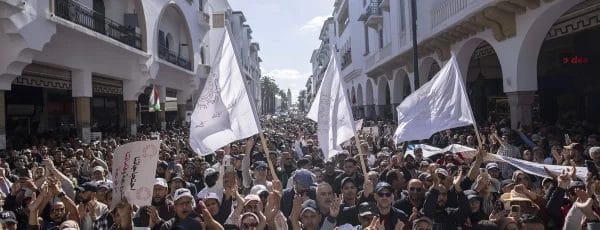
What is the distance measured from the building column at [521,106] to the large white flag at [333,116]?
20.6ft

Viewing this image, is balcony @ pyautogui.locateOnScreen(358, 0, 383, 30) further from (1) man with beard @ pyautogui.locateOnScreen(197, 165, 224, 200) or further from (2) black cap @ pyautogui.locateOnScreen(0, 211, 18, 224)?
(2) black cap @ pyautogui.locateOnScreen(0, 211, 18, 224)

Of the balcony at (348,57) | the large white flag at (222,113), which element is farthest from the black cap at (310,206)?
the balcony at (348,57)

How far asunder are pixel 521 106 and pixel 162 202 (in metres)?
9.15

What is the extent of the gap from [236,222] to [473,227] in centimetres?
224

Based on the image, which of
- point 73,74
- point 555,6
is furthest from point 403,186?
point 73,74

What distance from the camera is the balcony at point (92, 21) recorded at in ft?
45.4

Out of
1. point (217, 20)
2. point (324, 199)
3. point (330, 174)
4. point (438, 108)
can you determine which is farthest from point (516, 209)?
point (217, 20)

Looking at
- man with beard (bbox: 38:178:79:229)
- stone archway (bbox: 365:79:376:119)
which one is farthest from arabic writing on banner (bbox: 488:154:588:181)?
stone archway (bbox: 365:79:376:119)

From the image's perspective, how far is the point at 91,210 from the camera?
18.3 feet

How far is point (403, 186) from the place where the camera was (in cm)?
675

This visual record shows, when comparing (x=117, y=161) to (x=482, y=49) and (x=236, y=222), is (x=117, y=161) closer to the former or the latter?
(x=236, y=222)

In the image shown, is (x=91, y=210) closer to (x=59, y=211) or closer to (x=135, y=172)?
(x=59, y=211)

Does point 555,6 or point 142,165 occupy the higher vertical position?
point 555,6

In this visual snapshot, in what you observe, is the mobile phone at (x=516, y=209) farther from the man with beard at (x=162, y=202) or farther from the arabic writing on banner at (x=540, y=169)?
the man with beard at (x=162, y=202)
